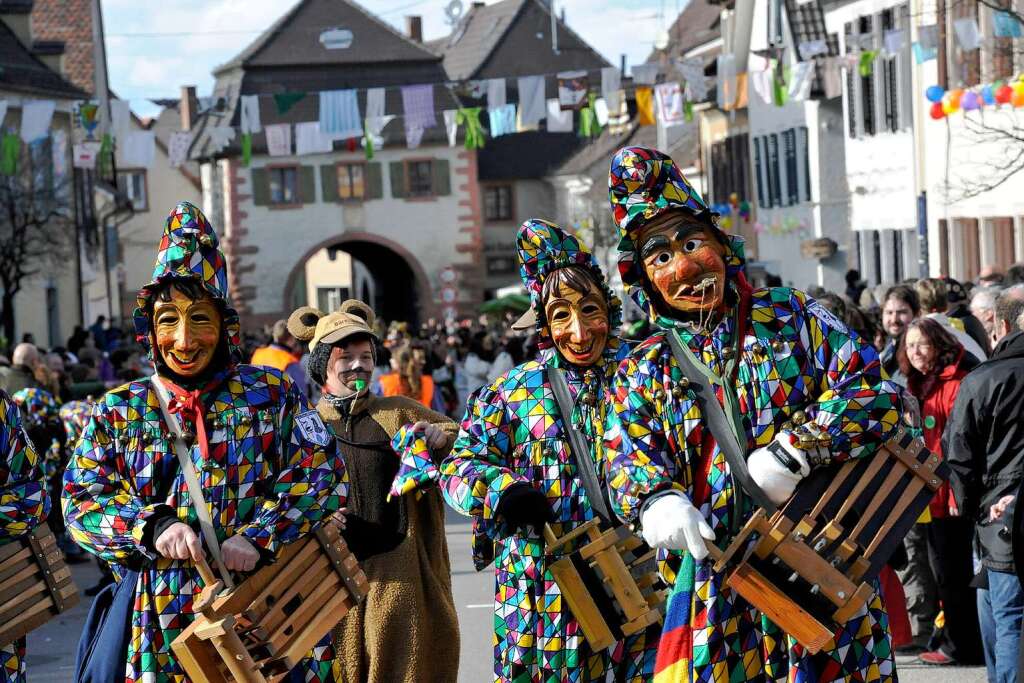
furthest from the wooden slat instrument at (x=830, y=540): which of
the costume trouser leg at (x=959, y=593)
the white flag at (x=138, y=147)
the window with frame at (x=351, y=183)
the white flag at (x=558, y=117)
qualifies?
the window with frame at (x=351, y=183)

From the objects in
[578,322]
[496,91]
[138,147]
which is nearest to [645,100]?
[496,91]

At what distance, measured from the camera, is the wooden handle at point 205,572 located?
503 centimetres

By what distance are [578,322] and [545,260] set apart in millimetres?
239

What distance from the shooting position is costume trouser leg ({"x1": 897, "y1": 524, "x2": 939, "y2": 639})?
31.5 feet

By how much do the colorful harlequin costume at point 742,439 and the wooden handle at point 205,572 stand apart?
1.12 m

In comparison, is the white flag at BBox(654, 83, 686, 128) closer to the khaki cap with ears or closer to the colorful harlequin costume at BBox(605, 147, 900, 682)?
the khaki cap with ears

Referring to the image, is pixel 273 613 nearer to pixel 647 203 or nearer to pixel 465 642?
pixel 647 203

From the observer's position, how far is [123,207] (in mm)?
55000

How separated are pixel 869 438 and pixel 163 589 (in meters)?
1.96

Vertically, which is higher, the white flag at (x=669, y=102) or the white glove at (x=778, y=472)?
the white flag at (x=669, y=102)

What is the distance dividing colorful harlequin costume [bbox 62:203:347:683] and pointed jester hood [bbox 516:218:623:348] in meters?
1.03

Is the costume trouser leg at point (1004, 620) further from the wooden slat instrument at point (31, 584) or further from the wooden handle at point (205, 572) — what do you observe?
the wooden slat instrument at point (31, 584)

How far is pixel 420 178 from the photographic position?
203ft

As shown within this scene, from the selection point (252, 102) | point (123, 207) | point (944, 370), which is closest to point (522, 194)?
point (123, 207)
